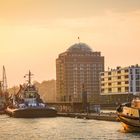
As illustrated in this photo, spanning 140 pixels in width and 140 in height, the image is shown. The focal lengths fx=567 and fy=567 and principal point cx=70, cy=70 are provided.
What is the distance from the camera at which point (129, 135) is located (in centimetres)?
10662

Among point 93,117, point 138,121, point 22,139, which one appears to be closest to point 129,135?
point 138,121

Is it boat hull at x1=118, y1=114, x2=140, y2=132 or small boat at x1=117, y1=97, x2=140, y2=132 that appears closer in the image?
boat hull at x1=118, y1=114, x2=140, y2=132

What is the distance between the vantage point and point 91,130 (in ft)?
402

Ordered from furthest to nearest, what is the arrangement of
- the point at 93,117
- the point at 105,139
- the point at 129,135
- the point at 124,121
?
the point at 93,117 < the point at 124,121 < the point at 129,135 < the point at 105,139

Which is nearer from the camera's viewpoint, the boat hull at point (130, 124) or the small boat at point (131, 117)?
the boat hull at point (130, 124)

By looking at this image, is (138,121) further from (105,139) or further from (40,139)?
(40,139)

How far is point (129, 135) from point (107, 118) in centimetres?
5064

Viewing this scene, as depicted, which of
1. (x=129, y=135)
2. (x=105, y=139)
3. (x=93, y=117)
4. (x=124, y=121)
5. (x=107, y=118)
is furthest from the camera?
(x=93, y=117)

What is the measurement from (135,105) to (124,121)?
3963mm

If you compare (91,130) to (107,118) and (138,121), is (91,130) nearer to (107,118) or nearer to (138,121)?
(138,121)

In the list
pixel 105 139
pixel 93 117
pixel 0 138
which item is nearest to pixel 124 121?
pixel 105 139

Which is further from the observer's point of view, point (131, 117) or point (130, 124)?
point (130, 124)

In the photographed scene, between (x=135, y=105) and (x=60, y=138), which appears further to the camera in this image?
(x=135, y=105)

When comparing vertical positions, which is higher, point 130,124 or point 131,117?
point 131,117
